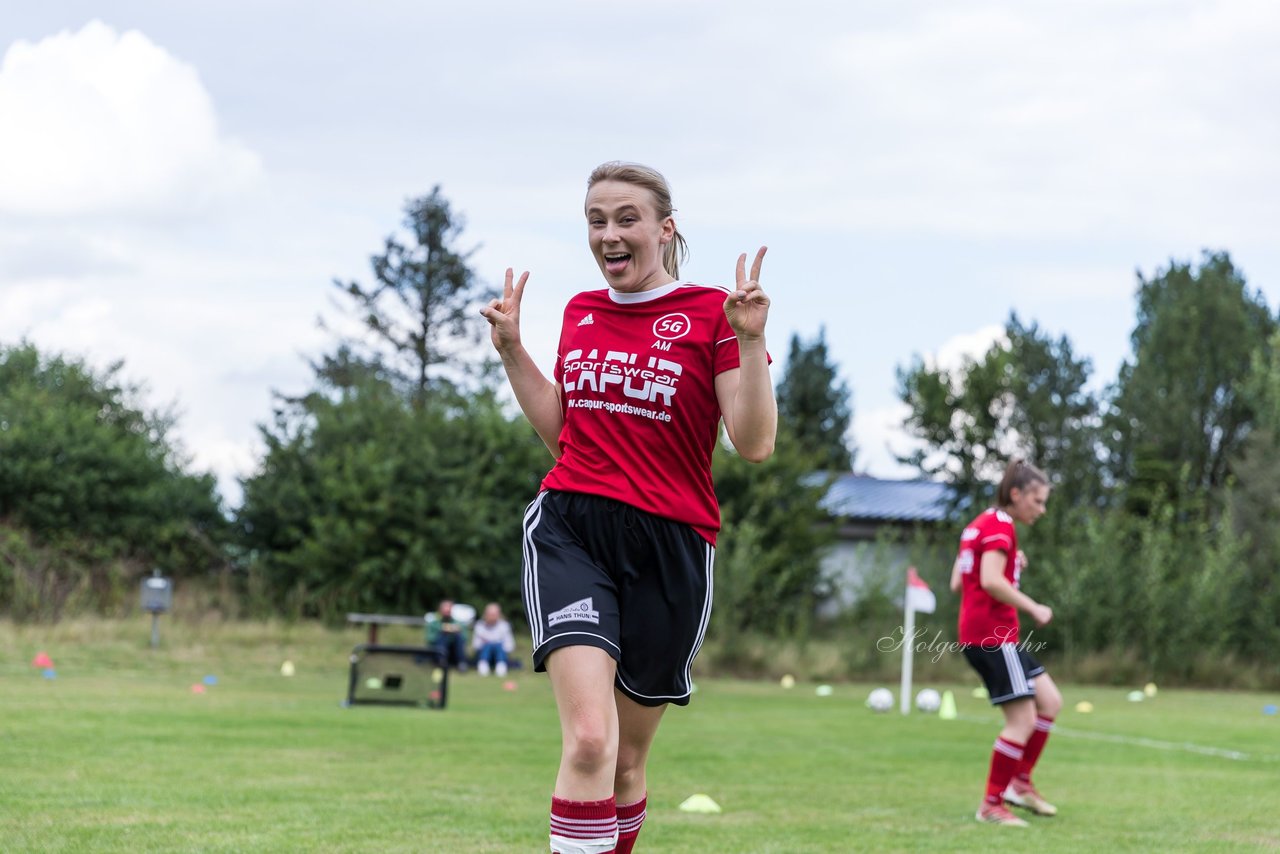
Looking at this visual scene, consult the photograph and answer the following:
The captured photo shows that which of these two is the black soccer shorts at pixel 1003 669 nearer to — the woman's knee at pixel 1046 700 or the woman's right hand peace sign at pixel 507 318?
the woman's knee at pixel 1046 700

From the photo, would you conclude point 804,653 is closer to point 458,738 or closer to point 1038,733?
point 458,738

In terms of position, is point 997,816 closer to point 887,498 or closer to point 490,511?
point 490,511

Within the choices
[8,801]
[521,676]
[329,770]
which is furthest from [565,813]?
[521,676]

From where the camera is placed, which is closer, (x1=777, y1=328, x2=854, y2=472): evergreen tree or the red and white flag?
the red and white flag

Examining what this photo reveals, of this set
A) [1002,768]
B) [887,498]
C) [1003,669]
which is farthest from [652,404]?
[887,498]

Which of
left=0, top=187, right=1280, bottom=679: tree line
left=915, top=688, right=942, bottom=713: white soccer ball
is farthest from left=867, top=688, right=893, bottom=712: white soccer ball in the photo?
left=0, top=187, right=1280, bottom=679: tree line

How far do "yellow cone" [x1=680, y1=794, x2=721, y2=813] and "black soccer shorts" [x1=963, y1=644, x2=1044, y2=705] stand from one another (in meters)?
1.63

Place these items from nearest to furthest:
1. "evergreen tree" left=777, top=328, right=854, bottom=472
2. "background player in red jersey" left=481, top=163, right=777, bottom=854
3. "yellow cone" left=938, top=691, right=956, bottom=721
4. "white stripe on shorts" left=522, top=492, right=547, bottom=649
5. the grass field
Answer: "background player in red jersey" left=481, top=163, right=777, bottom=854, "white stripe on shorts" left=522, top=492, right=547, bottom=649, the grass field, "yellow cone" left=938, top=691, right=956, bottom=721, "evergreen tree" left=777, top=328, right=854, bottom=472

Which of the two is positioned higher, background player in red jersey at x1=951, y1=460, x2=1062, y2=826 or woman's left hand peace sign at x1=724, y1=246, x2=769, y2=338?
woman's left hand peace sign at x1=724, y1=246, x2=769, y2=338

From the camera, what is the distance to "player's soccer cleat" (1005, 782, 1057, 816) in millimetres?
8406

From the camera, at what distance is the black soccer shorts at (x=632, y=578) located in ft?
13.7

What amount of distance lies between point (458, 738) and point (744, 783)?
11.4ft

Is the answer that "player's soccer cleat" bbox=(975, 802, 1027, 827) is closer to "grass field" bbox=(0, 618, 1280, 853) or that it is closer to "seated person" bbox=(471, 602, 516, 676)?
"grass field" bbox=(0, 618, 1280, 853)

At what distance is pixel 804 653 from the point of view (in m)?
26.6
